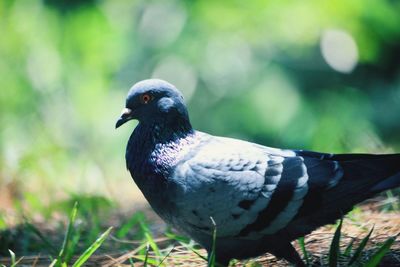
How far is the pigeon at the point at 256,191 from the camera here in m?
2.83

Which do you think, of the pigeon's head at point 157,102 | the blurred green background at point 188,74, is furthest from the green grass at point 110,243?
the blurred green background at point 188,74

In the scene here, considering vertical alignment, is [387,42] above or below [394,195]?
above

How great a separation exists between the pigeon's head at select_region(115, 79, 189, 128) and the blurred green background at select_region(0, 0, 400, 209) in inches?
74.2

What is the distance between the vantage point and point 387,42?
5.97 meters

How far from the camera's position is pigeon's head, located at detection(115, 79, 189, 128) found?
321 cm

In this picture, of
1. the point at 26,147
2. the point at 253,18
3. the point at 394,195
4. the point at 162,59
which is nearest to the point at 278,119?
the point at 253,18

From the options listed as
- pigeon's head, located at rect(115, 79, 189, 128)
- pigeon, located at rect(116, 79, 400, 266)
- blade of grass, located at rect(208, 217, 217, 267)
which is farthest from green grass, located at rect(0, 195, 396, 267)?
pigeon's head, located at rect(115, 79, 189, 128)

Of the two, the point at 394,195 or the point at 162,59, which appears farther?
the point at 162,59

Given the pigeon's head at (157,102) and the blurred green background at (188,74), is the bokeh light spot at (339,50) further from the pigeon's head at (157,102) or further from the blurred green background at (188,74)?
the pigeon's head at (157,102)

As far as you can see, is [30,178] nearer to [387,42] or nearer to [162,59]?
[162,59]

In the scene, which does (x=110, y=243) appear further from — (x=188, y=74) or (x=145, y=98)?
(x=188, y=74)

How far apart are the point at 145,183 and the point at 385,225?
51.0 inches

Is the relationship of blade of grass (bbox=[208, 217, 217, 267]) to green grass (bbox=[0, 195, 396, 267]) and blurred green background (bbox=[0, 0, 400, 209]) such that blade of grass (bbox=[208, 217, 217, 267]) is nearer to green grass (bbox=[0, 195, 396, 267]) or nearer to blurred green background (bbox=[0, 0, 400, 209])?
green grass (bbox=[0, 195, 396, 267])

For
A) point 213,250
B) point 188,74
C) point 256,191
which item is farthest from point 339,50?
point 213,250
